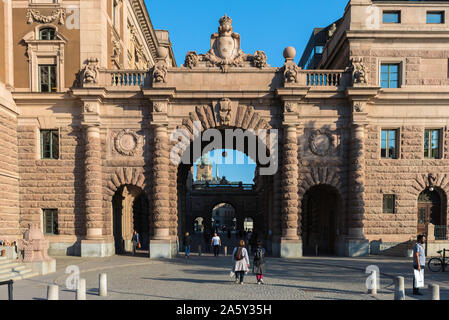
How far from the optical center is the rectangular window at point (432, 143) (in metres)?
25.1

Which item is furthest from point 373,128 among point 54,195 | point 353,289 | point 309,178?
point 54,195

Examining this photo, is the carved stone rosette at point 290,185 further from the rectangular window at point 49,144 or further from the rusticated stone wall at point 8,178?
the rusticated stone wall at point 8,178

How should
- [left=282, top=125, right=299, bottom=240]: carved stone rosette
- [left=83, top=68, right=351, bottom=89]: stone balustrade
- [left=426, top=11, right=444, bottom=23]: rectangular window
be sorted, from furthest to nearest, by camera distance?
1. [left=426, top=11, right=444, bottom=23]: rectangular window
2. [left=83, top=68, right=351, bottom=89]: stone balustrade
3. [left=282, top=125, right=299, bottom=240]: carved stone rosette

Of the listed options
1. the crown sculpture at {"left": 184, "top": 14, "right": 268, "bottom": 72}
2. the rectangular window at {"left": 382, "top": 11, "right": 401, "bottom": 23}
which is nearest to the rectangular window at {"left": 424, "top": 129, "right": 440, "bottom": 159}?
the rectangular window at {"left": 382, "top": 11, "right": 401, "bottom": 23}

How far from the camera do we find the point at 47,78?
81.6ft

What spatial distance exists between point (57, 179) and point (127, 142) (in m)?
5.20

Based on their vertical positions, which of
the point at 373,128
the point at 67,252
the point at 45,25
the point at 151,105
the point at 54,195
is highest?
the point at 45,25

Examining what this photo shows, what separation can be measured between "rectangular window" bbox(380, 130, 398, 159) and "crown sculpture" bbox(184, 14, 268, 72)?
370 inches

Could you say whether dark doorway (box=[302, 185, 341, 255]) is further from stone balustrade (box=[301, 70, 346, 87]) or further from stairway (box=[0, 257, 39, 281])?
stairway (box=[0, 257, 39, 281])

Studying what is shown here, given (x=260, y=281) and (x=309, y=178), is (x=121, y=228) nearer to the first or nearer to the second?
(x=309, y=178)

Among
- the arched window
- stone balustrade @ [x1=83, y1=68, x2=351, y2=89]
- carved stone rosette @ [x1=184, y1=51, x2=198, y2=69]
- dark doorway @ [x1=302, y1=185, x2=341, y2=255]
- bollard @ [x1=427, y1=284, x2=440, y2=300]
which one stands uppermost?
the arched window

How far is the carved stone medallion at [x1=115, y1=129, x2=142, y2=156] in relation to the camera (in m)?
24.7

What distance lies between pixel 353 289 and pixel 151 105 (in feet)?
54.9

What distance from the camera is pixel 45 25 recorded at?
24625 millimetres
